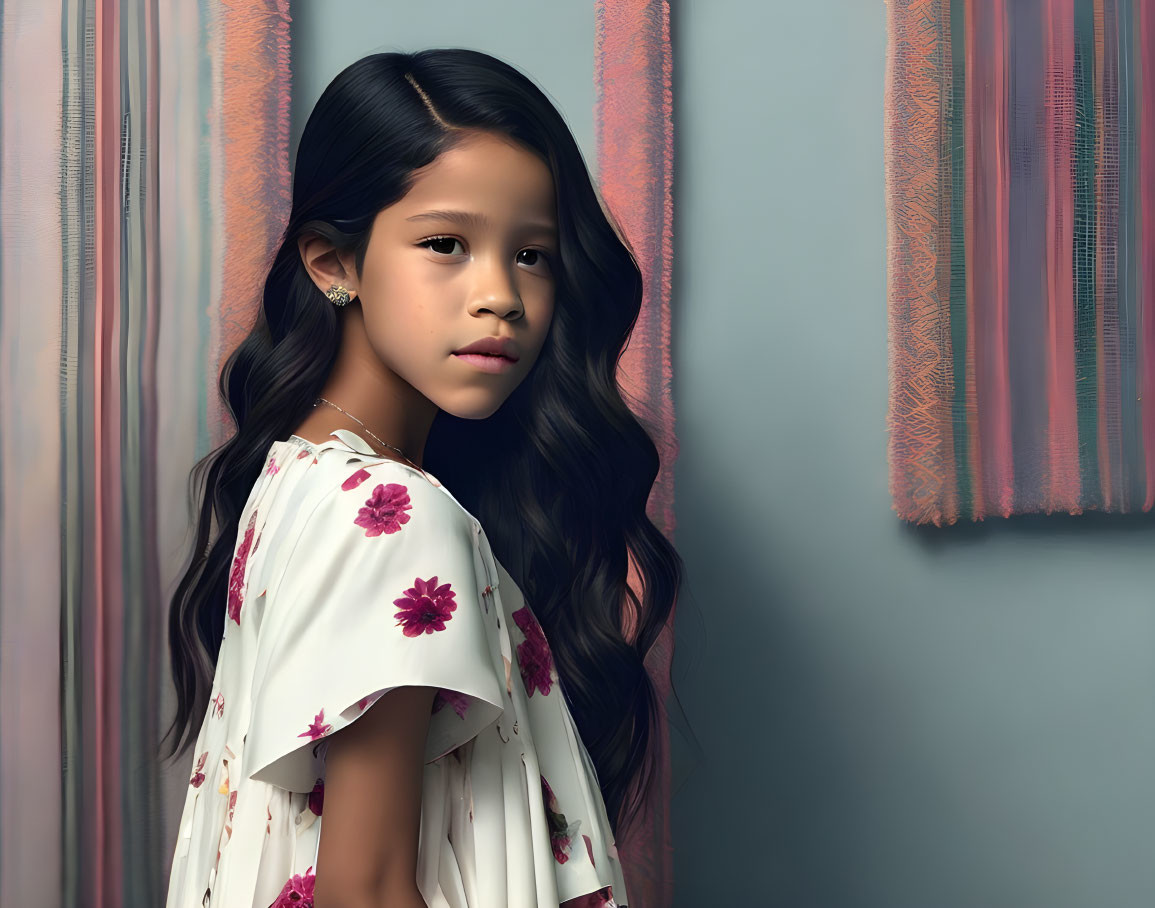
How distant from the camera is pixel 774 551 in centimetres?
139

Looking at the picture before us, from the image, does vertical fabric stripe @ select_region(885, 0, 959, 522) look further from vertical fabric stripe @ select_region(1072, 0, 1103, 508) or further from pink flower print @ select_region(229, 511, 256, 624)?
pink flower print @ select_region(229, 511, 256, 624)

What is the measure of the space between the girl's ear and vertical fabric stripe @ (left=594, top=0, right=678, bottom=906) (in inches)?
20.8

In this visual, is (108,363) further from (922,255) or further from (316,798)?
(922,255)

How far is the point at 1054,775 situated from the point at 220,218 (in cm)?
136

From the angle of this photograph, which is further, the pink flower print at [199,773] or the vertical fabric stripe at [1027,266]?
the vertical fabric stripe at [1027,266]

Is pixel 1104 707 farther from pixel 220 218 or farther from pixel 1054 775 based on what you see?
pixel 220 218

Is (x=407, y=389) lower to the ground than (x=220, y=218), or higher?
lower

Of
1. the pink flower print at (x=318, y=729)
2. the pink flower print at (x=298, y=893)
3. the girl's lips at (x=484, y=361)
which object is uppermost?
the girl's lips at (x=484, y=361)

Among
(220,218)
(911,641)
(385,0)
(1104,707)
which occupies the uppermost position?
(385,0)

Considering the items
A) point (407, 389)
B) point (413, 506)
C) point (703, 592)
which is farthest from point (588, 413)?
point (703, 592)

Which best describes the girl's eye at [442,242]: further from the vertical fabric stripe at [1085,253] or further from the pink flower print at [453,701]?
the vertical fabric stripe at [1085,253]

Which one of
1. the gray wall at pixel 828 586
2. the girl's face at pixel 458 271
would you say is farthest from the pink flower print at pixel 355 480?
the gray wall at pixel 828 586

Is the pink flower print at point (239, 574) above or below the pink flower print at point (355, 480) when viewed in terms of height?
below

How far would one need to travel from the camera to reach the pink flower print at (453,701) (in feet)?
2.25
